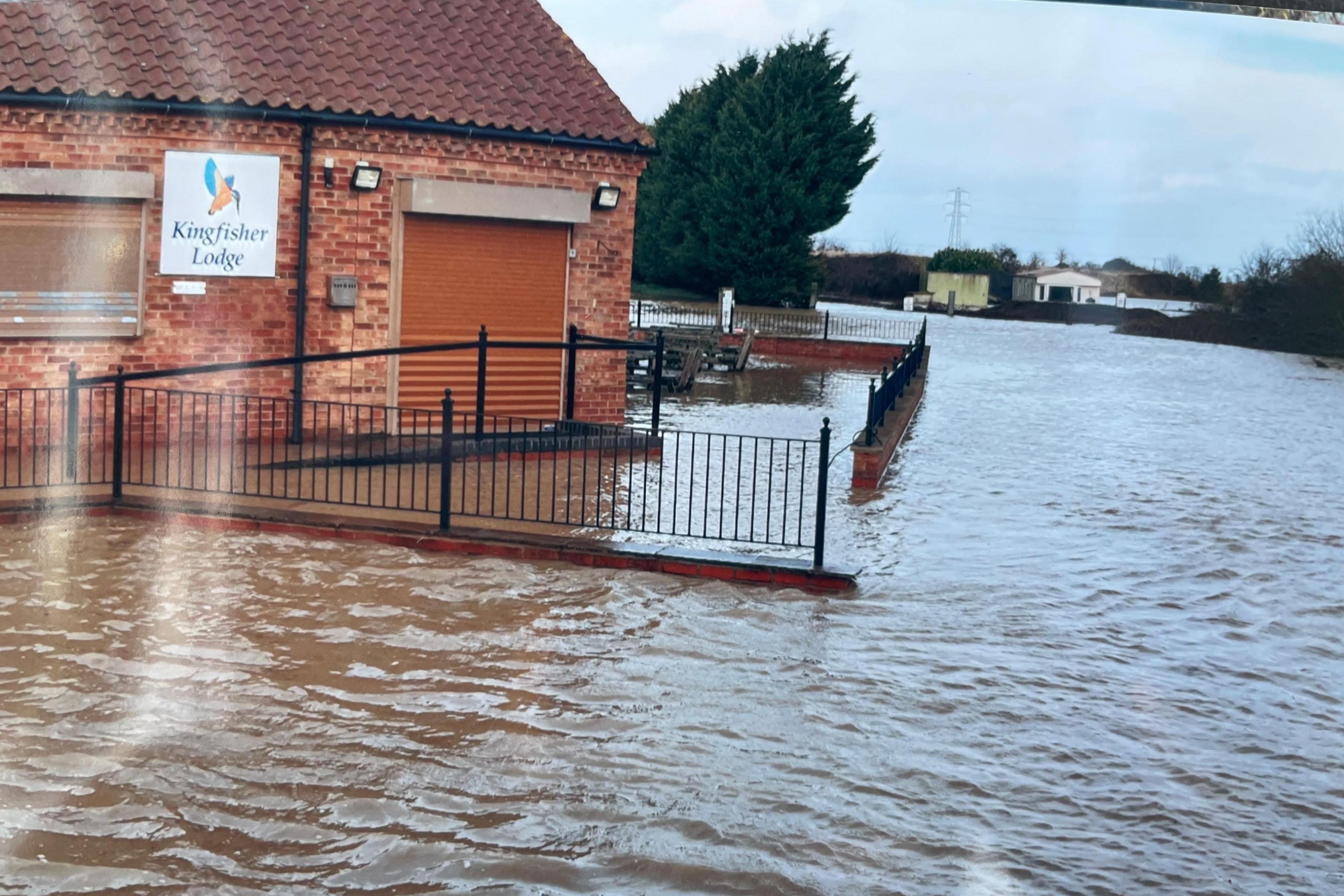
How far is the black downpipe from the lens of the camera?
15.4 meters

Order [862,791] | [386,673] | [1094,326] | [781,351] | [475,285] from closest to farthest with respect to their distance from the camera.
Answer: [862,791]
[386,673]
[475,285]
[781,351]
[1094,326]

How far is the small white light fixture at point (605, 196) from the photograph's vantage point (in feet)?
56.4

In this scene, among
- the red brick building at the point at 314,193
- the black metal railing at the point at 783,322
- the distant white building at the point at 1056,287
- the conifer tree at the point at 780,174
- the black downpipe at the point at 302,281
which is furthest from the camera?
the distant white building at the point at 1056,287

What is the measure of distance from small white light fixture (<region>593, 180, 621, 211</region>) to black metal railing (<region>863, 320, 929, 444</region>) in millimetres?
3697

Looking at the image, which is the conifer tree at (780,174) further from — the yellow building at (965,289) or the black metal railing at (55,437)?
the black metal railing at (55,437)

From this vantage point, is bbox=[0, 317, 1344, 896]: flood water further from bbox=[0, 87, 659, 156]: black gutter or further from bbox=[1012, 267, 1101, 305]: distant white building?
bbox=[1012, 267, 1101, 305]: distant white building

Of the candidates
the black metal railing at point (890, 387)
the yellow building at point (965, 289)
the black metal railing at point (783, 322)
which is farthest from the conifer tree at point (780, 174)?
the yellow building at point (965, 289)

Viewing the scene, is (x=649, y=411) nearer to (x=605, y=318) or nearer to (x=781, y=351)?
(x=605, y=318)

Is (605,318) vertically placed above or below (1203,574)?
above

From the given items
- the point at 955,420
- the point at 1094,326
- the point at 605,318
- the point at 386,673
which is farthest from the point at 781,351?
the point at 1094,326

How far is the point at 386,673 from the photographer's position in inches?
332

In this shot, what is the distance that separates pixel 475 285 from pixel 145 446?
4068mm

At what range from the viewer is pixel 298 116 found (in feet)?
49.9

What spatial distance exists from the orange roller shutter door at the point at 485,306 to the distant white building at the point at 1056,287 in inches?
2902
